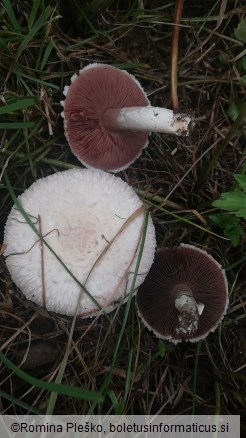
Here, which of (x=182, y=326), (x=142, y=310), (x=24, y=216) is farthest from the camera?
(x=142, y=310)

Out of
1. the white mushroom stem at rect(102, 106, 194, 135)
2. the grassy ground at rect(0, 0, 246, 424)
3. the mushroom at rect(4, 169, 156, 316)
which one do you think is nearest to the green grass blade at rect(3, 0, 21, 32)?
the grassy ground at rect(0, 0, 246, 424)

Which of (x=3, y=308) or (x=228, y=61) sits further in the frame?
(x=228, y=61)

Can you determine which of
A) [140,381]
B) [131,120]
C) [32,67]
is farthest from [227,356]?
[32,67]

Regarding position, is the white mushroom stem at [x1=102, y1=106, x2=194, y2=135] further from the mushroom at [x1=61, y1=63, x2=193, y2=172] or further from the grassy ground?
the grassy ground

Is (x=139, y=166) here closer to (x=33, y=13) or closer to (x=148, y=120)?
(x=148, y=120)

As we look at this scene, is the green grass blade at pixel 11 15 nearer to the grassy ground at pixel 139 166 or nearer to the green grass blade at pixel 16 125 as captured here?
the grassy ground at pixel 139 166

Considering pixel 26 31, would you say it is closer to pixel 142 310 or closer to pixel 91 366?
pixel 142 310
